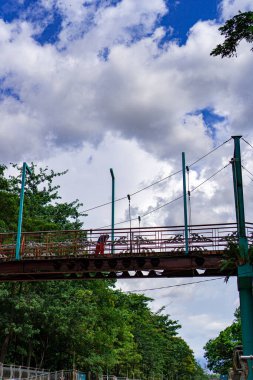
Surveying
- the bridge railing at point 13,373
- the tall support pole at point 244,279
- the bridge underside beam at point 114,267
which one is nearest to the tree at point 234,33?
the tall support pole at point 244,279

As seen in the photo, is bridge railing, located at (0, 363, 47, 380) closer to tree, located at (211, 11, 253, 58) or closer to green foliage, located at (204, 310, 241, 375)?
tree, located at (211, 11, 253, 58)

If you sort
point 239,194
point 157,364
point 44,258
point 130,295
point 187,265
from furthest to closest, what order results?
point 157,364, point 130,295, point 44,258, point 187,265, point 239,194

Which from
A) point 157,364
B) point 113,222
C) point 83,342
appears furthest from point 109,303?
point 157,364

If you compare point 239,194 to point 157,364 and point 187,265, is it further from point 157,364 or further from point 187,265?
point 157,364

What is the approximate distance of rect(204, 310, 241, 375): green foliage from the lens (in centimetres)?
7650

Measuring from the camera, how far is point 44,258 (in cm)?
2500

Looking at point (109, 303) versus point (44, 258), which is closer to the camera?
point (44, 258)

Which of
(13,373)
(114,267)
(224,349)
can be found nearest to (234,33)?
(114,267)

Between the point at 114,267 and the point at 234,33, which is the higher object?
the point at 234,33

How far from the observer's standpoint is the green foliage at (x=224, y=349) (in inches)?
3012

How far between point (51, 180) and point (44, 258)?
61.1 ft

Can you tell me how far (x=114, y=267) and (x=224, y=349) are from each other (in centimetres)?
6177

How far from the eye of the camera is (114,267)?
949 inches

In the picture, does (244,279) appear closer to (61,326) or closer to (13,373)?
(13,373)
